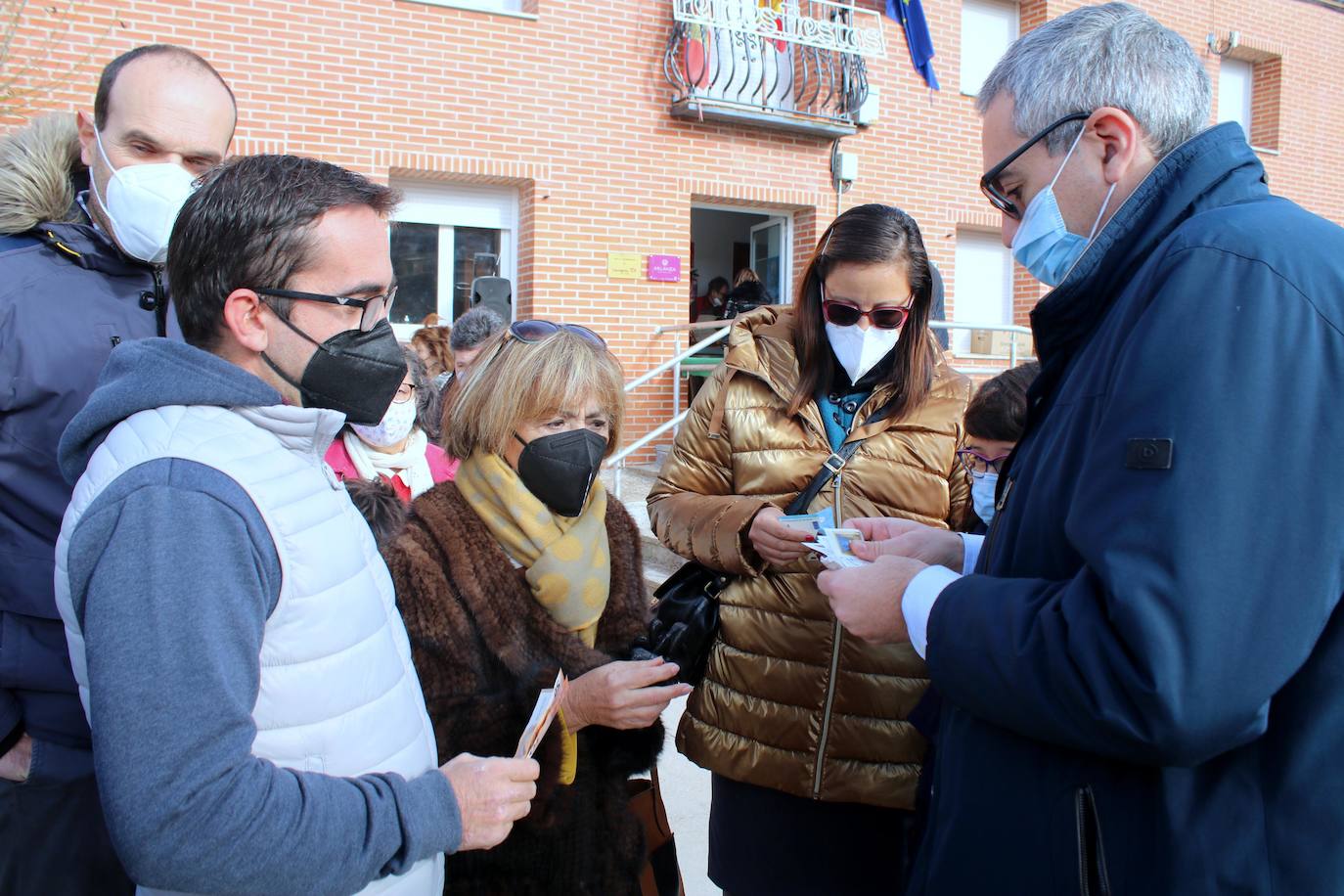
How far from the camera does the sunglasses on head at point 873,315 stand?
2.37m

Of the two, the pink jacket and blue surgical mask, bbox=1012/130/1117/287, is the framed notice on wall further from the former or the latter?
blue surgical mask, bbox=1012/130/1117/287

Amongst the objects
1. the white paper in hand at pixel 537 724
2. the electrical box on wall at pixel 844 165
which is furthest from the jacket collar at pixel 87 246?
the electrical box on wall at pixel 844 165

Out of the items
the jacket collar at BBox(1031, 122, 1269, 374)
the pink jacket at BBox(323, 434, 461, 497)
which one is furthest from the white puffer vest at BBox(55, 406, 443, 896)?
the pink jacket at BBox(323, 434, 461, 497)

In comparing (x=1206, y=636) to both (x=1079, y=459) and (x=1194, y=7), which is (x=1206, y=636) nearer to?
(x=1079, y=459)

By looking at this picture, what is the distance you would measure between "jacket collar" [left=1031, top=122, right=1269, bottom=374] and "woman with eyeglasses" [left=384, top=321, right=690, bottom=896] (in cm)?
113

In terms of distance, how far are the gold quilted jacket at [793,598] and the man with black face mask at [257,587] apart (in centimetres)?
100

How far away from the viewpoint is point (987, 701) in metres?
1.22

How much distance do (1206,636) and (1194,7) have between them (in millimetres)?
13640

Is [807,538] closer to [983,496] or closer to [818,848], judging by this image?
[983,496]

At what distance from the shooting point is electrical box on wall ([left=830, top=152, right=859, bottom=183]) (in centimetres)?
975

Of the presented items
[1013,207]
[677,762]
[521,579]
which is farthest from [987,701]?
[677,762]

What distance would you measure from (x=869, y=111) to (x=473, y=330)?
619cm

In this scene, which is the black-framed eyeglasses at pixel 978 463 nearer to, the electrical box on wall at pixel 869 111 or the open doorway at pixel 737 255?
the open doorway at pixel 737 255

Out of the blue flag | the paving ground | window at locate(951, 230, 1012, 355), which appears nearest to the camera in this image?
the paving ground
